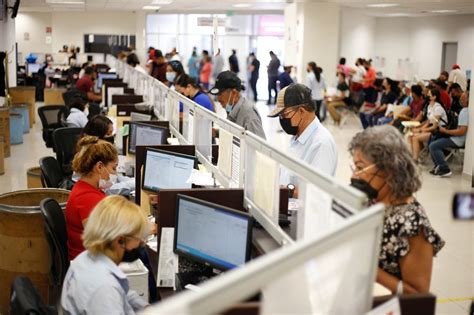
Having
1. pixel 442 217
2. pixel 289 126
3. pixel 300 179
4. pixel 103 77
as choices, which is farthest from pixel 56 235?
pixel 103 77

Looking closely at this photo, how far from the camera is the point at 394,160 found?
230 cm

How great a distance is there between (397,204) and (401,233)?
0.11 metres

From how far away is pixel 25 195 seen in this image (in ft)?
15.5

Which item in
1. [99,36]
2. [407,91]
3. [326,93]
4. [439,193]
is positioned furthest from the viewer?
[99,36]

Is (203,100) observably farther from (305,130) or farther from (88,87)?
(88,87)

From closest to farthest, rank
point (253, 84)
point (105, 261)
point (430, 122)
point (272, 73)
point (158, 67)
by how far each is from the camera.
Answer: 1. point (105, 261)
2. point (430, 122)
3. point (158, 67)
4. point (272, 73)
5. point (253, 84)

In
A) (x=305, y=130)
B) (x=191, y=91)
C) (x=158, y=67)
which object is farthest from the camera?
(x=158, y=67)

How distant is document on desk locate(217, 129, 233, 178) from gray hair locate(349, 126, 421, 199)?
1432 mm

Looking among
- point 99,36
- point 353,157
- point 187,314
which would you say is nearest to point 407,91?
point 353,157

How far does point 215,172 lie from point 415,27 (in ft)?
63.9

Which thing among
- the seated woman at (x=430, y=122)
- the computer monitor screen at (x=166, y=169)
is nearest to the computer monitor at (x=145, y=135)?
the computer monitor screen at (x=166, y=169)

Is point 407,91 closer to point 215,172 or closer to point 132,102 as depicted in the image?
point 132,102

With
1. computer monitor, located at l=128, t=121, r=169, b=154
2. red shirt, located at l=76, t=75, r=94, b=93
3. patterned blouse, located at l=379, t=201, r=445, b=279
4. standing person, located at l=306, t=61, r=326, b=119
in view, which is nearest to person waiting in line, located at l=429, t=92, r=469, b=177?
standing person, located at l=306, t=61, r=326, b=119

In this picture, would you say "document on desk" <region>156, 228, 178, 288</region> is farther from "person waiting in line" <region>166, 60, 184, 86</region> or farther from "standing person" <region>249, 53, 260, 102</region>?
"standing person" <region>249, 53, 260, 102</region>
